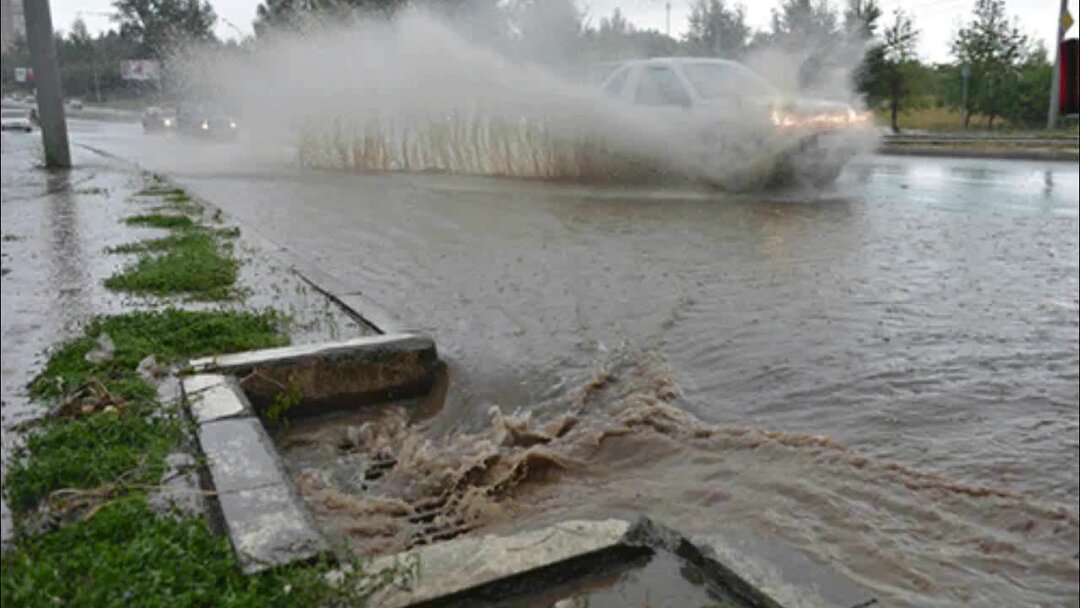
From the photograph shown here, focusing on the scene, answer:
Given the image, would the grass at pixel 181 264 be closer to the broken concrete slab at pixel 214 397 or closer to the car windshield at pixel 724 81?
the broken concrete slab at pixel 214 397

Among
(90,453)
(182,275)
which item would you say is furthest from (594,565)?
(182,275)

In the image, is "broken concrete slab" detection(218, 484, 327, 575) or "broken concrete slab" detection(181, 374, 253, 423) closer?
"broken concrete slab" detection(218, 484, 327, 575)

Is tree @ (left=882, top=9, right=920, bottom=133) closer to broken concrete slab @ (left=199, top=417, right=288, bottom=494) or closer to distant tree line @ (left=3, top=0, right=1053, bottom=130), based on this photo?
distant tree line @ (left=3, top=0, right=1053, bottom=130)

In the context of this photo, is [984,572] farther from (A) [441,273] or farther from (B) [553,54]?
(B) [553,54]

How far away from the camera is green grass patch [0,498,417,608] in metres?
2.28

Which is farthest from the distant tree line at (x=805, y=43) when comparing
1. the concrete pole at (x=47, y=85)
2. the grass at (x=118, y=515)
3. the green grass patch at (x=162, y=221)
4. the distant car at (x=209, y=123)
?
the distant car at (x=209, y=123)

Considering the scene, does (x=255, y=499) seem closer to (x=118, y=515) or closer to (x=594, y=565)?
(x=118, y=515)

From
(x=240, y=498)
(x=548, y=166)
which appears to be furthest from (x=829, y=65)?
(x=240, y=498)

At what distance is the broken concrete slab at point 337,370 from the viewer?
4.52m

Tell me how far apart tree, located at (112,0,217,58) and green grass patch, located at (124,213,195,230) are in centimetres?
3259

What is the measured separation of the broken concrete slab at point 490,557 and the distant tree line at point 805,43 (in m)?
1.80

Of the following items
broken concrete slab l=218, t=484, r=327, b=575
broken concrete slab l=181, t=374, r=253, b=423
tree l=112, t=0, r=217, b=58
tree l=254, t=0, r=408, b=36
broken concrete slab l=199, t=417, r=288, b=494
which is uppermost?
tree l=112, t=0, r=217, b=58

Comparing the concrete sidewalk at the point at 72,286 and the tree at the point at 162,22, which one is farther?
the tree at the point at 162,22

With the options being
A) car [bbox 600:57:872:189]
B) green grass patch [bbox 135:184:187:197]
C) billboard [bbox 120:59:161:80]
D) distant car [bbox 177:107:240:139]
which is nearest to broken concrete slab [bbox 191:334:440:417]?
car [bbox 600:57:872:189]
